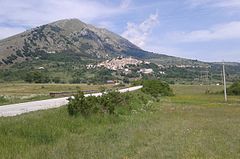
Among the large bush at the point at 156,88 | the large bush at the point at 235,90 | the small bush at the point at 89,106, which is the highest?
the small bush at the point at 89,106

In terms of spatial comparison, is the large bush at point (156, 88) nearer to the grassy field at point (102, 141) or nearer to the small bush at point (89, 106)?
the small bush at point (89, 106)

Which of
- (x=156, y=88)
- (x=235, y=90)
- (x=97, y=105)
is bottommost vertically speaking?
(x=235, y=90)

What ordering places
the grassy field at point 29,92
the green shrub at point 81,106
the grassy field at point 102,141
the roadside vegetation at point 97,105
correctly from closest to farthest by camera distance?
the grassy field at point 102,141 → the green shrub at point 81,106 → the roadside vegetation at point 97,105 → the grassy field at point 29,92

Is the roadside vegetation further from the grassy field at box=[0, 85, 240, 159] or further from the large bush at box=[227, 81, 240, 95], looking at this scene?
the large bush at box=[227, 81, 240, 95]

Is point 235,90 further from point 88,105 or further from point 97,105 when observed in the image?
point 88,105

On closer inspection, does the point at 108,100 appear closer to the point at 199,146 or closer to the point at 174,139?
the point at 174,139

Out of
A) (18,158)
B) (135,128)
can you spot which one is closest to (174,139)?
(135,128)

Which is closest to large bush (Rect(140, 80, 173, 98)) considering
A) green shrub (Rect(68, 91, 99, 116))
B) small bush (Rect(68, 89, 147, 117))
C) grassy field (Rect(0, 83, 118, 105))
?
grassy field (Rect(0, 83, 118, 105))

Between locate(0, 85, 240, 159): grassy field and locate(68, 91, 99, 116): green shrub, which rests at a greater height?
locate(68, 91, 99, 116): green shrub

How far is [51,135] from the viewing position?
16.5 m

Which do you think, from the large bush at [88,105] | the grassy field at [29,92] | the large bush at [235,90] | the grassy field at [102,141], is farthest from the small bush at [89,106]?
the large bush at [235,90]

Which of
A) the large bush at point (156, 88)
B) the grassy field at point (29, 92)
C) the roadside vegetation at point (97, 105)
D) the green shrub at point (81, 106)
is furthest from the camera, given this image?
the large bush at point (156, 88)

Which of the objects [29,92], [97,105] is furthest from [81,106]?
[29,92]

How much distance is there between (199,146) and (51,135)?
5.64 m
